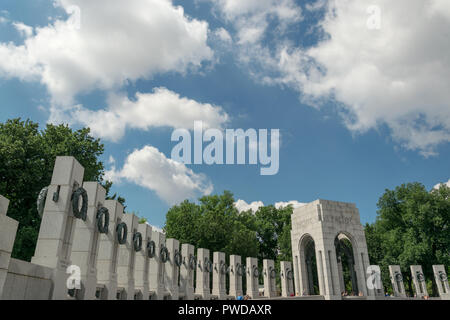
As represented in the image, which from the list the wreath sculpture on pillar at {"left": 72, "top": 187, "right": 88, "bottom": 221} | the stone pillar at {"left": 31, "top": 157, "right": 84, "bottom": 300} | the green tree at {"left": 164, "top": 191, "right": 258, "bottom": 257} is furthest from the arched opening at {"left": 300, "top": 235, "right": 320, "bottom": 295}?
the stone pillar at {"left": 31, "top": 157, "right": 84, "bottom": 300}

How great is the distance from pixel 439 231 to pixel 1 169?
55.2 metres

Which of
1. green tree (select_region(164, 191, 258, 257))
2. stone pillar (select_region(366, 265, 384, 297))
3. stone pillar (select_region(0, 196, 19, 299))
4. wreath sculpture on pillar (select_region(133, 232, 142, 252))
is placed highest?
green tree (select_region(164, 191, 258, 257))

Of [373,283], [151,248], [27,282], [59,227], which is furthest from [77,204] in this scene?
[373,283]

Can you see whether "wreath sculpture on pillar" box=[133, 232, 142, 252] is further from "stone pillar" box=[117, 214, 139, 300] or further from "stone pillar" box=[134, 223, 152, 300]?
"stone pillar" box=[134, 223, 152, 300]

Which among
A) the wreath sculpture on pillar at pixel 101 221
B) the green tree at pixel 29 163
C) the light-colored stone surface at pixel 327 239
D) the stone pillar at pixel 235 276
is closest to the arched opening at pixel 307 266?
the light-colored stone surface at pixel 327 239

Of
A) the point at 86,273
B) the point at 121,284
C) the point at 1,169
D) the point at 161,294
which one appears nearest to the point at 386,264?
the point at 161,294

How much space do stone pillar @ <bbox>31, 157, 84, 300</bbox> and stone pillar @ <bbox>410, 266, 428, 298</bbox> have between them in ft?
142

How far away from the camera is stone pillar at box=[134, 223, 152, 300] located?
874 inches

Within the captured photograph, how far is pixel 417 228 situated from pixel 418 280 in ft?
32.0

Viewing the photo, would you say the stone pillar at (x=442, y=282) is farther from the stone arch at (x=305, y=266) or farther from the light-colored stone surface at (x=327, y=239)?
the stone arch at (x=305, y=266)

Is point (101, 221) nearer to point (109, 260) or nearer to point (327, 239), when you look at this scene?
point (109, 260)

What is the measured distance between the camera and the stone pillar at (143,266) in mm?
22188

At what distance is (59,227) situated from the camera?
512 inches

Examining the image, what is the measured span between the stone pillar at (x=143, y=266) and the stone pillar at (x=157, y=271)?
5.07 feet
